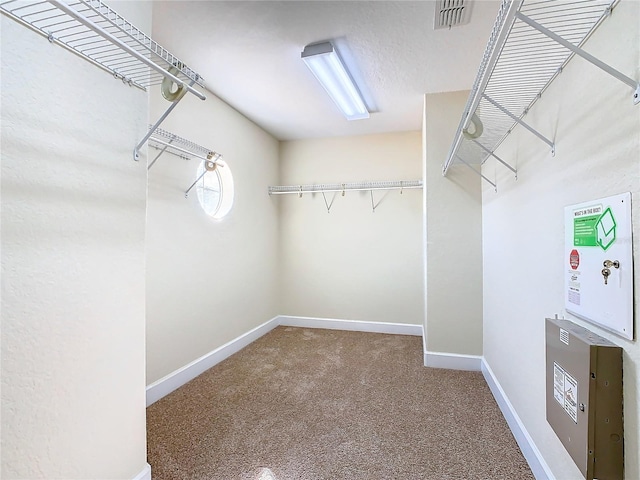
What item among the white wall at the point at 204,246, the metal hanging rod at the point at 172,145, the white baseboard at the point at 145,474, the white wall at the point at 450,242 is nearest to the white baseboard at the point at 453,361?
the white wall at the point at 450,242

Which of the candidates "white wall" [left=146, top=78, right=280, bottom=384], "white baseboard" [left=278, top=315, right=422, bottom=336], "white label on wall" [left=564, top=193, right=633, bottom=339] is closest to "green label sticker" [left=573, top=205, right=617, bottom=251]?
"white label on wall" [left=564, top=193, right=633, bottom=339]

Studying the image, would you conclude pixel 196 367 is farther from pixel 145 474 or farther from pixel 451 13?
pixel 451 13

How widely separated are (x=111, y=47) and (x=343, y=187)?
317 cm

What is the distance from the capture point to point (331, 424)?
82.5 inches

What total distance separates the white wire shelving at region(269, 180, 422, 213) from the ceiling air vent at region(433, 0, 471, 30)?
212cm

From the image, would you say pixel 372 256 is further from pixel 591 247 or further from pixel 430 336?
pixel 591 247

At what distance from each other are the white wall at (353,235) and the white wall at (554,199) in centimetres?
158

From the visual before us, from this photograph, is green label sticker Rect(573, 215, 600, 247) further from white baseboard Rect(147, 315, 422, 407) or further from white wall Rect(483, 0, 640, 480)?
white baseboard Rect(147, 315, 422, 407)

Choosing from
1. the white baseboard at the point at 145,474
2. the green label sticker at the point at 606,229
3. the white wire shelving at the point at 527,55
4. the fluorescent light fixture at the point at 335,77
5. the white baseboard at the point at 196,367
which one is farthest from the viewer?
the white baseboard at the point at 196,367

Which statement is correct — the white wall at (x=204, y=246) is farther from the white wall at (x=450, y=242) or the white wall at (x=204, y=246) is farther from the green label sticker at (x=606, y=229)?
the green label sticker at (x=606, y=229)

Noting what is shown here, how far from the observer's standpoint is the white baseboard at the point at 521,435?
1531 millimetres

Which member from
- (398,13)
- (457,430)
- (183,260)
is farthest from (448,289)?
(183,260)

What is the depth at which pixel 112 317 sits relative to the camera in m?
1.38

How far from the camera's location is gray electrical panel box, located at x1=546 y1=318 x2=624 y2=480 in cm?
97
